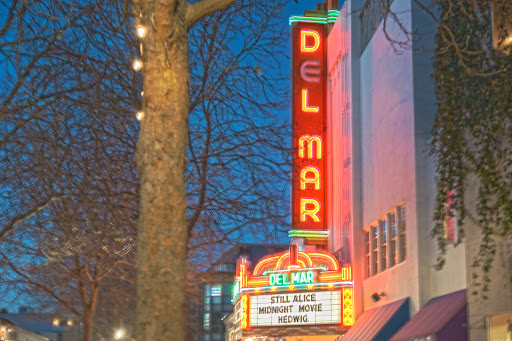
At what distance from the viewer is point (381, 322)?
19.2 meters

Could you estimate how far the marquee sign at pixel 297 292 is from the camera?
72.9 ft

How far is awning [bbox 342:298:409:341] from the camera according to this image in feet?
59.4

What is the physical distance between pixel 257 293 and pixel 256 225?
6852 mm

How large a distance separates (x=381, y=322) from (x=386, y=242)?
2.35 m

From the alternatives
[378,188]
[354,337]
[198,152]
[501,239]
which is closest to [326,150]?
[378,188]

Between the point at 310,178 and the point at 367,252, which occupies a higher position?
the point at 310,178

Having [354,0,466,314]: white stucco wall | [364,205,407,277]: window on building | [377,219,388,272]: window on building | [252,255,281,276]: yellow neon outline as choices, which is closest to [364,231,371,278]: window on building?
[364,205,407,277]: window on building

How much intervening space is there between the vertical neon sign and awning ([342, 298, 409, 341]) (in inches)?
197

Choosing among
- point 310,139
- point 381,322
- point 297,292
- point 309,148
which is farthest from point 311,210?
point 381,322

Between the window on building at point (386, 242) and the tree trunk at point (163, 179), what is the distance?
1255 centimetres

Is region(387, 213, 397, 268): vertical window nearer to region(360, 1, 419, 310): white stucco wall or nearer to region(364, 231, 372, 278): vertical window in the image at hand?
region(360, 1, 419, 310): white stucco wall

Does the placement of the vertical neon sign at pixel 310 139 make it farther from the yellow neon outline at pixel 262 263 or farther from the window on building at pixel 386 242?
the window on building at pixel 386 242

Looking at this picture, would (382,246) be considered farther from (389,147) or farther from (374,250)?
(389,147)

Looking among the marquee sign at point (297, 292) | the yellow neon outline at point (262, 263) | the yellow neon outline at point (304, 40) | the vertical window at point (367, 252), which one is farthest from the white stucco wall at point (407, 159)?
the yellow neon outline at point (304, 40)
